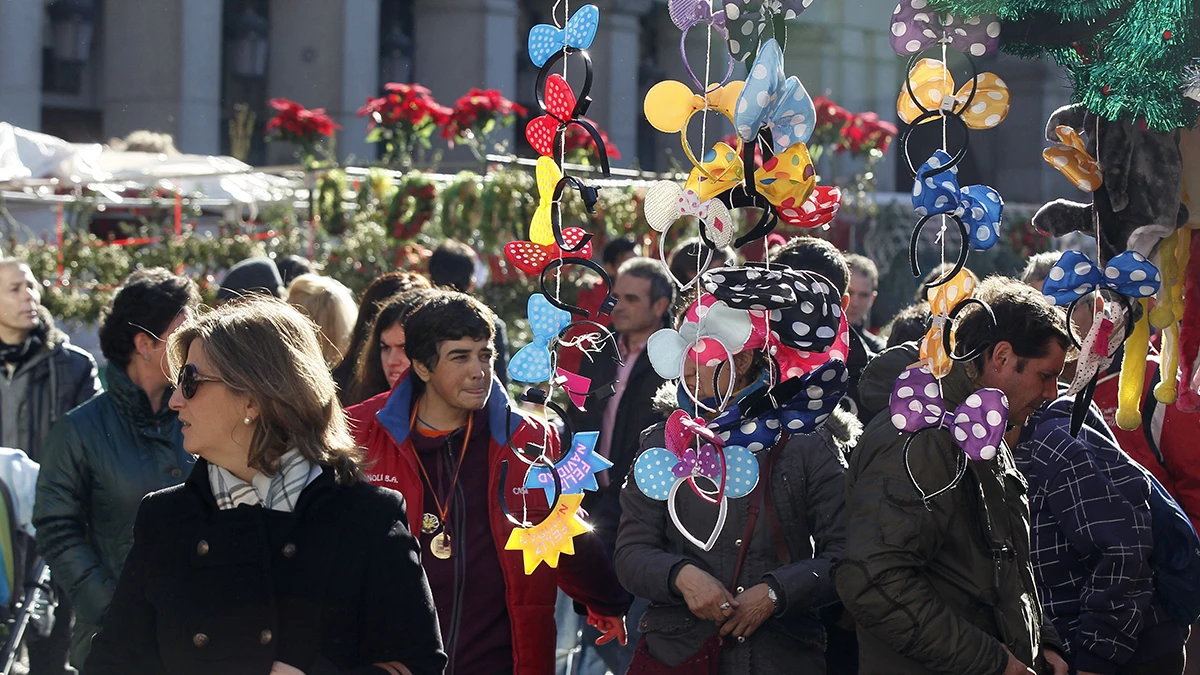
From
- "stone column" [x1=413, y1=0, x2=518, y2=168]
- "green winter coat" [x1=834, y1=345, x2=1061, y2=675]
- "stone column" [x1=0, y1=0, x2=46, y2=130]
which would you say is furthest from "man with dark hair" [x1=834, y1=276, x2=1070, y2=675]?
"stone column" [x1=413, y1=0, x2=518, y2=168]

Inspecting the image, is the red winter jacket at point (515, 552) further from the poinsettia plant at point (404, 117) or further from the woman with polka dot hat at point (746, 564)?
the poinsettia plant at point (404, 117)

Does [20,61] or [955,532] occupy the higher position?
[20,61]

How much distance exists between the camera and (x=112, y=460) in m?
4.09

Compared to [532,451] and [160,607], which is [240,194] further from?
[160,607]

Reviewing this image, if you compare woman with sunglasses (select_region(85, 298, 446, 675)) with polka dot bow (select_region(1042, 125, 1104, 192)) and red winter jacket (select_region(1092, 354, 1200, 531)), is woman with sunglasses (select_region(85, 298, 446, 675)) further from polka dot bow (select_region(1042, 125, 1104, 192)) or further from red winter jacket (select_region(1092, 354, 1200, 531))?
red winter jacket (select_region(1092, 354, 1200, 531))

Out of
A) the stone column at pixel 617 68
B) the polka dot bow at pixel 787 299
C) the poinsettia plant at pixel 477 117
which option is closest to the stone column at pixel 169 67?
the stone column at pixel 617 68

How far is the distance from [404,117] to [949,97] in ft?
22.6

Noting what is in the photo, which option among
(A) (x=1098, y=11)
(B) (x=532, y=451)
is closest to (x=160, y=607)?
(B) (x=532, y=451)

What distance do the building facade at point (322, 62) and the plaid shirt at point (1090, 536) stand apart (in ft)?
Answer: 43.8

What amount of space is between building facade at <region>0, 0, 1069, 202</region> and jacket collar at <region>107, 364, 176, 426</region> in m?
13.0

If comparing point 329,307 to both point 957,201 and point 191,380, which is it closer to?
point 191,380

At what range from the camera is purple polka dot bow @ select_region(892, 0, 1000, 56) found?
104 inches

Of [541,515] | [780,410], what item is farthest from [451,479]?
[780,410]

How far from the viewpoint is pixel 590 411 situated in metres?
5.59
